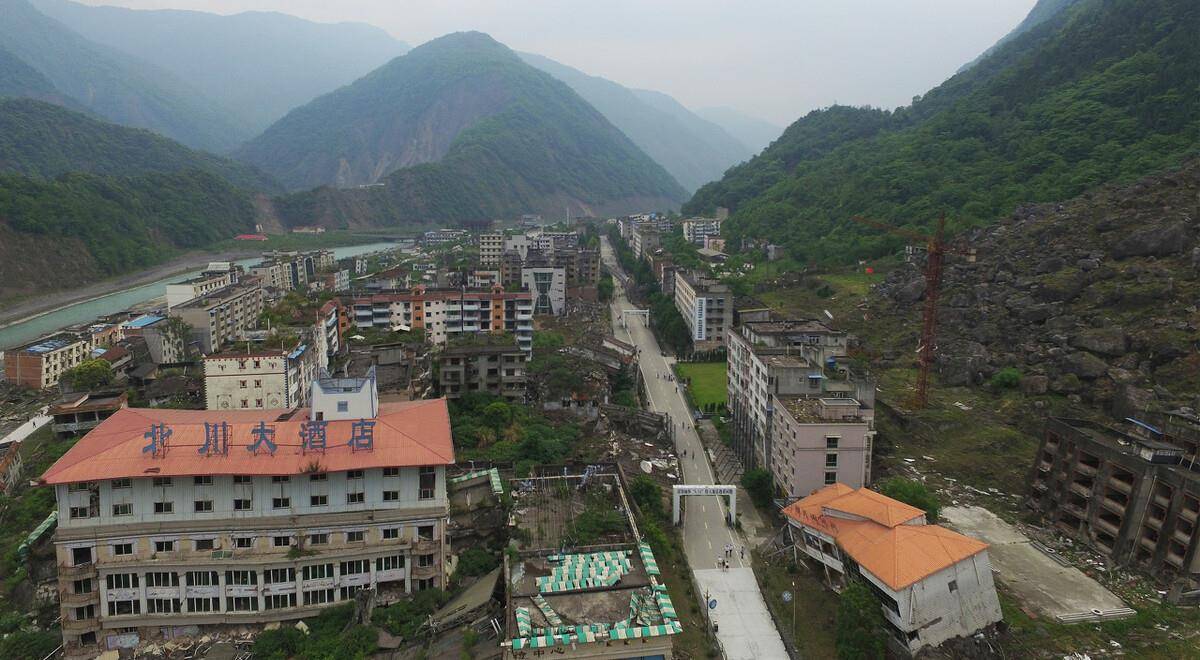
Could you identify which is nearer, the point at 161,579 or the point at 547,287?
the point at 161,579

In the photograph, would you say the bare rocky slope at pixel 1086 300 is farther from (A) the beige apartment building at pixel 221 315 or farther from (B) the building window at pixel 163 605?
(A) the beige apartment building at pixel 221 315

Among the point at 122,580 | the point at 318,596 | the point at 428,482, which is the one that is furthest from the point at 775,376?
the point at 122,580

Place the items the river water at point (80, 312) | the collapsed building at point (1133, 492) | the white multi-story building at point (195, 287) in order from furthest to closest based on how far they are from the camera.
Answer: the river water at point (80, 312)
the white multi-story building at point (195, 287)
the collapsed building at point (1133, 492)

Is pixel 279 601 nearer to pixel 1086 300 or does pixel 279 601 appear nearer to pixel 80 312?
pixel 1086 300

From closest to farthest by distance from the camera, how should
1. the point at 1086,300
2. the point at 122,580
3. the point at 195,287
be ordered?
the point at 122,580, the point at 1086,300, the point at 195,287

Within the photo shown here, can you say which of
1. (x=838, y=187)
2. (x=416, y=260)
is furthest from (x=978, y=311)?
(x=416, y=260)

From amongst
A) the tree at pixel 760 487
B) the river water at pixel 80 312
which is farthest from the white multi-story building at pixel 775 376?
the river water at pixel 80 312

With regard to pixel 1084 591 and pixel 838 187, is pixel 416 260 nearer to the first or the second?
pixel 838 187
